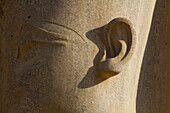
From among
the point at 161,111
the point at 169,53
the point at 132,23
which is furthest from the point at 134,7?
the point at 161,111

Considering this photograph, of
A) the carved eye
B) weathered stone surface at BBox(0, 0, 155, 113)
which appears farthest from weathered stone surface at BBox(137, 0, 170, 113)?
the carved eye

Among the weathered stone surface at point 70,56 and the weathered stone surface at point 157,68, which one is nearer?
the weathered stone surface at point 70,56

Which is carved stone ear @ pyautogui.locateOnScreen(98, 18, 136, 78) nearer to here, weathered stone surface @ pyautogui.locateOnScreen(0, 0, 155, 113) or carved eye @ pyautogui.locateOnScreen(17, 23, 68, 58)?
weathered stone surface @ pyautogui.locateOnScreen(0, 0, 155, 113)

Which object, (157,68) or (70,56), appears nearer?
(70,56)

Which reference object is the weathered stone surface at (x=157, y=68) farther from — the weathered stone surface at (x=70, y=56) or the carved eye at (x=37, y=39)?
the carved eye at (x=37, y=39)

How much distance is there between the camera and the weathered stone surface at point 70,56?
402cm

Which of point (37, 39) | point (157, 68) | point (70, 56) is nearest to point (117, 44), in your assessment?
point (70, 56)

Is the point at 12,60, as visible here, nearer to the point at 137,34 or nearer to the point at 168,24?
the point at 137,34

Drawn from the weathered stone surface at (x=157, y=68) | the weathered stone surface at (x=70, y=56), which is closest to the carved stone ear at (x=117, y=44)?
the weathered stone surface at (x=70, y=56)

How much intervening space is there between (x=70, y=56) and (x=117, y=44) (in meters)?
0.38

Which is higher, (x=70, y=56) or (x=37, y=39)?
(x=37, y=39)

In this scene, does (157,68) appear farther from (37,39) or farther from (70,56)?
(37,39)

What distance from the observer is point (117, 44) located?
4094mm

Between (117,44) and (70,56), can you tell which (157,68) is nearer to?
(117,44)
